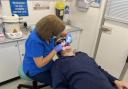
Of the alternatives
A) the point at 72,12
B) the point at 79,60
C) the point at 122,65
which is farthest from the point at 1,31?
the point at 122,65

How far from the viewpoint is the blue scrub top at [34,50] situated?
136 cm

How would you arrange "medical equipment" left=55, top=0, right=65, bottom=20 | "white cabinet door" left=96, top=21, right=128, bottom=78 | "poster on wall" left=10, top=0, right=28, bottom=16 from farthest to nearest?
"medical equipment" left=55, top=0, right=65, bottom=20, "poster on wall" left=10, top=0, right=28, bottom=16, "white cabinet door" left=96, top=21, right=128, bottom=78

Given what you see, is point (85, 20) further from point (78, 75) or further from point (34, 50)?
point (78, 75)

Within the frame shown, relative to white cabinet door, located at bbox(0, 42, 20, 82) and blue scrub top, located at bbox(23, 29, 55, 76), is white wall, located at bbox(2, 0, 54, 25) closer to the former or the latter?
white cabinet door, located at bbox(0, 42, 20, 82)

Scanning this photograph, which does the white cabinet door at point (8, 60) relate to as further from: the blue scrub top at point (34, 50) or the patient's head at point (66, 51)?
the patient's head at point (66, 51)

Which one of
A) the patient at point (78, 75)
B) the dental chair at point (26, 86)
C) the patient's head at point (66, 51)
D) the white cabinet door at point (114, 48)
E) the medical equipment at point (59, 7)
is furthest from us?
the medical equipment at point (59, 7)

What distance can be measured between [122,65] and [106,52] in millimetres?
309

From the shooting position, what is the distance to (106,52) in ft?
7.32

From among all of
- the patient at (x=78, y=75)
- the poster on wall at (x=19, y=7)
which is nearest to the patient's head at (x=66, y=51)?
the patient at (x=78, y=75)

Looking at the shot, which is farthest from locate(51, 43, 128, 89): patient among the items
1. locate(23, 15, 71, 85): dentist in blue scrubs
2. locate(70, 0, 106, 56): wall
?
locate(70, 0, 106, 56): wall

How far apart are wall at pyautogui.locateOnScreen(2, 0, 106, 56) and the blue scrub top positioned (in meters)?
0.95

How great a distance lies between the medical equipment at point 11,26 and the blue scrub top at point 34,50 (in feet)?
1.71

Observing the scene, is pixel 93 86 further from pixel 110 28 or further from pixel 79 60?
pixel 110 28

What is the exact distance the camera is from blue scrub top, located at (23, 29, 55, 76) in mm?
1361
